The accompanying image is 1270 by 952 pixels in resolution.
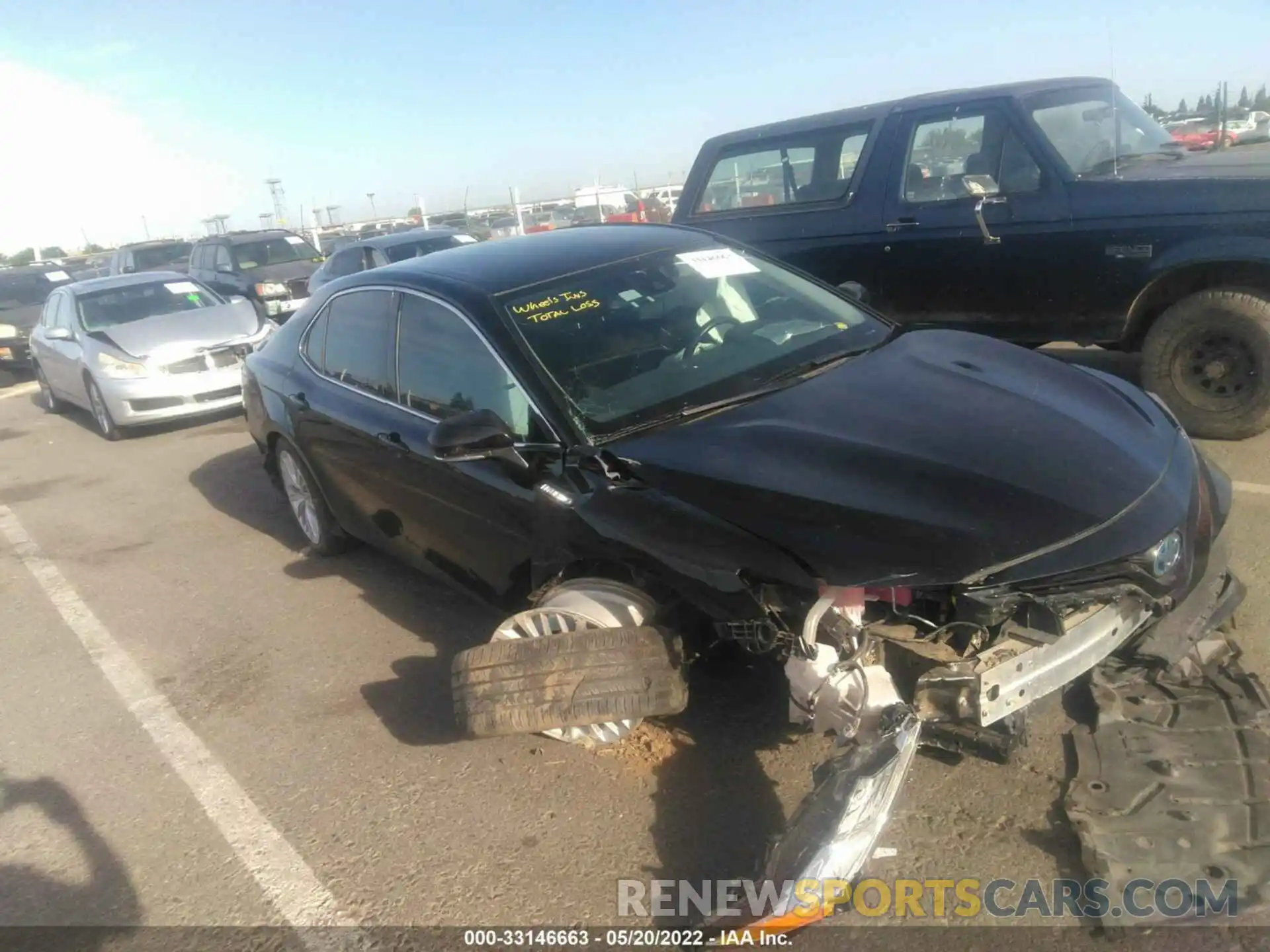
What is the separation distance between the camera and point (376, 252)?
1271 centimetres

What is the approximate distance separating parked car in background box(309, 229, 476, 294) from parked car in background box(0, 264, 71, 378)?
4.39m

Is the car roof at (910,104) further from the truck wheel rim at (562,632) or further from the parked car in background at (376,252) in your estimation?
the parked car in background at (376,252)

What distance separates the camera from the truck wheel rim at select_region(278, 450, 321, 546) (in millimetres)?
5188

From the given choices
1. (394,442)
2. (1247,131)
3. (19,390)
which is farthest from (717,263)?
(19,390)

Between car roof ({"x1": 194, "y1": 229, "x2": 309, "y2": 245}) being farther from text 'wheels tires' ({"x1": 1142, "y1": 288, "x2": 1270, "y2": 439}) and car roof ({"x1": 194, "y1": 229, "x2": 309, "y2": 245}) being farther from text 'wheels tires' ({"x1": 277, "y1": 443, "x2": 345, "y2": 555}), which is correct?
text 'wheels tires' ({"x1": 1142, "y1": 288, "x2": 1270, "y2": 439})

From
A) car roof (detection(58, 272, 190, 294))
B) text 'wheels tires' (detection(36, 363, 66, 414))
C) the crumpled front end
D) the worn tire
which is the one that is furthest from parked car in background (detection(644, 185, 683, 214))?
the crumpled front end

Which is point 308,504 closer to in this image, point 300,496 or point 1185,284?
point 300,496

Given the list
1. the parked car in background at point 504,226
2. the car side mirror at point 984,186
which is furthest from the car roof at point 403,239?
the car side mirror at point 984,186

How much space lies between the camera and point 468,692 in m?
3.00

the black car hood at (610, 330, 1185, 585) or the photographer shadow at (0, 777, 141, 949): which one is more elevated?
the black car hood at (610, 330, 1185, 585)

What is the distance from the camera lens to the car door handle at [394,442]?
3.93 m

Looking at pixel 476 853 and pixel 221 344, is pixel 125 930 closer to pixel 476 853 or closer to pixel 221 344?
pixel 476 853

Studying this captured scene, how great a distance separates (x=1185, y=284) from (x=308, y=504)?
4863 millimetres

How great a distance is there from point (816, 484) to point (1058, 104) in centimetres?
427
